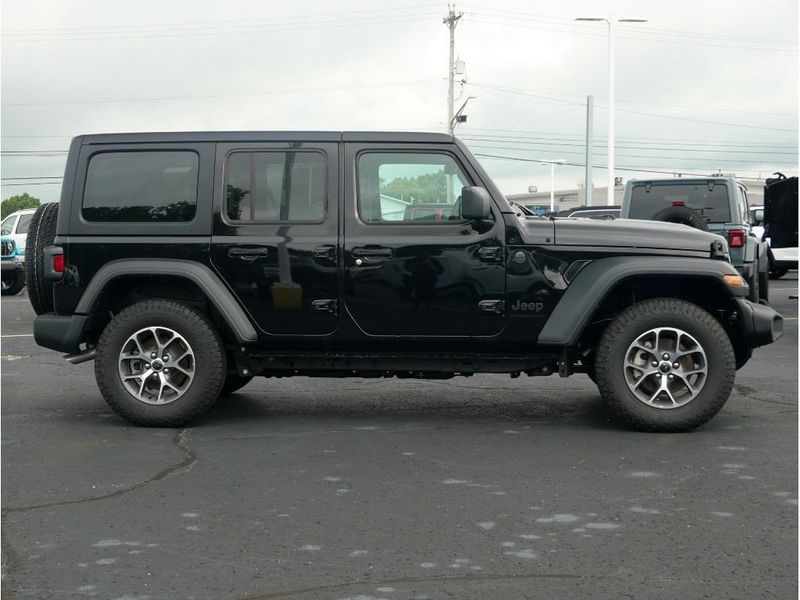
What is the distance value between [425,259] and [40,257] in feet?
8.66

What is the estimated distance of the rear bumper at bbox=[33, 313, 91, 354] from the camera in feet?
24.1

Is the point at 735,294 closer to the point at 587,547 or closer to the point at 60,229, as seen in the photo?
the point at 587,547

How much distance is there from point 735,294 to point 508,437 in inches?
67.4

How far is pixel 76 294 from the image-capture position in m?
7.39

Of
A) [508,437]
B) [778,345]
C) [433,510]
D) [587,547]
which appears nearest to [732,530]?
[587,547]

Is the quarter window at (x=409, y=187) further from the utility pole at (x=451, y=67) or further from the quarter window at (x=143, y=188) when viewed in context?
the utility pole at (x=451, y=67)

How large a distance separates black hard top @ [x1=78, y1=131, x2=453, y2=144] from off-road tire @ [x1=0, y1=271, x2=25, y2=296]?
18.5 m

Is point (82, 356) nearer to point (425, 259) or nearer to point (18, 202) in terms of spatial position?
point (425, 259)

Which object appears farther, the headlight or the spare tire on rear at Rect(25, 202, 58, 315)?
the spare tire on rear at Rect(25, 202, 58, 315)

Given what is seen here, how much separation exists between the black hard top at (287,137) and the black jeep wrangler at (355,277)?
0.04ft

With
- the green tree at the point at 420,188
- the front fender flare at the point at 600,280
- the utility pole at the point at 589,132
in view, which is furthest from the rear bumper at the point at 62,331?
the utility pole at the point at 589,132

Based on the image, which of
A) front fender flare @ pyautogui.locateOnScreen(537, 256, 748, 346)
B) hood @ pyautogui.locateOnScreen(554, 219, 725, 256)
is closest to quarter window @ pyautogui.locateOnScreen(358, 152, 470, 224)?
hood @ pyautogui.locateOnScreen(554, 219, 725, 256)

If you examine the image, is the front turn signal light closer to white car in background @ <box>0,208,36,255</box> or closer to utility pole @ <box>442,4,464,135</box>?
white car in background @ <box>0,208,36,255</box>

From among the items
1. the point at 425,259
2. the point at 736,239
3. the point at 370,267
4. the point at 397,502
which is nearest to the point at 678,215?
the point at 736,239
